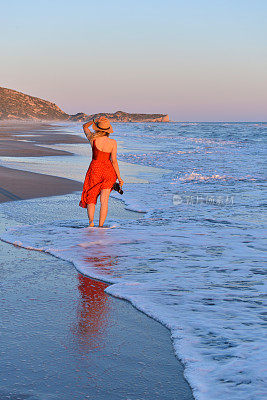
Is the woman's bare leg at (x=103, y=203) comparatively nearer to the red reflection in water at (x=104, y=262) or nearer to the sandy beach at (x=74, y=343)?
the red reflection in water at (x=104, y=262)

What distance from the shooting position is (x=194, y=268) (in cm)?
513

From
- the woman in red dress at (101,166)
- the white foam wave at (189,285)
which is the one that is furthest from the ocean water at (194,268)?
the woman in red dress at (101,166)

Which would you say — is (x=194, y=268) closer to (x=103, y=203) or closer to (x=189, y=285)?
(x=189, y=285)

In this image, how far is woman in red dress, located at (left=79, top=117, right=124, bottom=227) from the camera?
22.8ft

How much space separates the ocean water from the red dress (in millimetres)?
541

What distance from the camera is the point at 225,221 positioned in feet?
25.5

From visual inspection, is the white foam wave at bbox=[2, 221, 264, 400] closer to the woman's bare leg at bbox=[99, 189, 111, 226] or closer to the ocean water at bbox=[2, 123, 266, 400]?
the ocean water at bbox=[2, 123, 266, 400]

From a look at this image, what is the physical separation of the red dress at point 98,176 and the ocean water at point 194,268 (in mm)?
541

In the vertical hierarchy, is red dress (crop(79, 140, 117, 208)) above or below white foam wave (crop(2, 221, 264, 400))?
above

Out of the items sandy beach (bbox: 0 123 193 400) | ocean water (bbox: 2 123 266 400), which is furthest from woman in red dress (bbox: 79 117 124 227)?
sandy beach (bbox: 0 123 193 400)

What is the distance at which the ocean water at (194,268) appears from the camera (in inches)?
119

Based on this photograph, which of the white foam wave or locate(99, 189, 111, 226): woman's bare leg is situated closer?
the white foam wave

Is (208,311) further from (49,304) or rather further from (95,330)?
(49,304)

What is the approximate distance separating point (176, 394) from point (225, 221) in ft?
17.7
